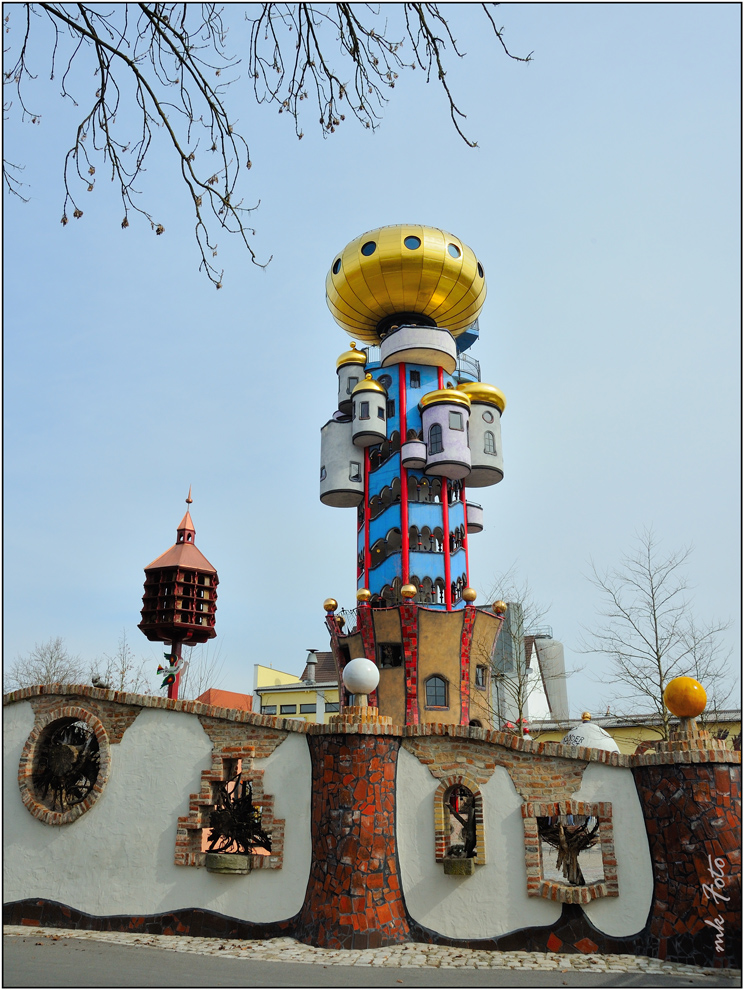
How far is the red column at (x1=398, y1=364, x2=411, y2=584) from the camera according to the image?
1739 centimetres

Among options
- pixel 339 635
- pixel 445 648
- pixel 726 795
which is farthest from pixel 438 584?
pixel 726 795

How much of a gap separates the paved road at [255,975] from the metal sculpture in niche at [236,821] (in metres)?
1.40

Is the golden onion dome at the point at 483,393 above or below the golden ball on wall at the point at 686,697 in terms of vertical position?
above

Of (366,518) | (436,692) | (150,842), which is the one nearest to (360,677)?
(150,842)

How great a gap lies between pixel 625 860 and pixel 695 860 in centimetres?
70

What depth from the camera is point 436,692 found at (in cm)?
1658

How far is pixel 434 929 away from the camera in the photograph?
7.68 meters

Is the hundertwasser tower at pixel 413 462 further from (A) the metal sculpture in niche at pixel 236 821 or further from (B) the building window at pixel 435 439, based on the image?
(A) the metal sculpture in niche at pixel 236 821

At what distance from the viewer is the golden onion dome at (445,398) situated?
18000mm

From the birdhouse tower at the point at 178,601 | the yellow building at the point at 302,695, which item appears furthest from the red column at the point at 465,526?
the yellow building at the point at 302,695

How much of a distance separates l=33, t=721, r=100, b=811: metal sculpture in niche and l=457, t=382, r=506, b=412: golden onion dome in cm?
1317

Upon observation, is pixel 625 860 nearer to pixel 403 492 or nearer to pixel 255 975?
pixel 255 975

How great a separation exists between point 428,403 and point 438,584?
173 inches

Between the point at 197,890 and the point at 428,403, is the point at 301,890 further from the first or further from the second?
the point at 428,403
